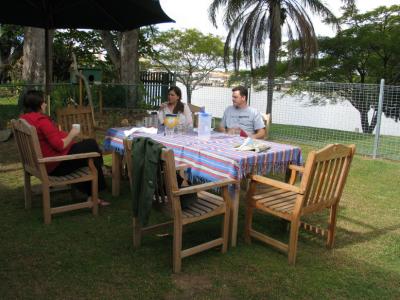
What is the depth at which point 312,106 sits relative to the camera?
33.0 feet

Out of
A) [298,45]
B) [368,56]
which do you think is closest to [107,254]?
[298,45]

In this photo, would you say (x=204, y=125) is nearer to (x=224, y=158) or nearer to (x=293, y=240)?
(x=224, y=158)

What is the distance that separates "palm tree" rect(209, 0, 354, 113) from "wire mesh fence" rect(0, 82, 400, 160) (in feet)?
10.4

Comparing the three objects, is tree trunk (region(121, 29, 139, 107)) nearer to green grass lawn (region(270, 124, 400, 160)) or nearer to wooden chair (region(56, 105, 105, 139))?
green grass lawn (region(270, 124, 400, 160))

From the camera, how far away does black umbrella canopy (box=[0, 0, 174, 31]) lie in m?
5.22

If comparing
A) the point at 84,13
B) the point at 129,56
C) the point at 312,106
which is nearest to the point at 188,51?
the point at 129,56

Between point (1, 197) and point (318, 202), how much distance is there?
11.5 ft

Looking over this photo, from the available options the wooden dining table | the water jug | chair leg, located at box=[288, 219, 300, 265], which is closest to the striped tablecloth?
the wooden dining table

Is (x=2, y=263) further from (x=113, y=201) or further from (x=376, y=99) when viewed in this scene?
(x=376, y=99)

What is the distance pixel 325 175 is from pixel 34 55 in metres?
8.51

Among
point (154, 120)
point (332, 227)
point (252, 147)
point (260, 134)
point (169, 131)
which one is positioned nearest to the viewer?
point (332, 227)

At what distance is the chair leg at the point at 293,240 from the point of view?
125 inches

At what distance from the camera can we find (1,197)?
182 inches

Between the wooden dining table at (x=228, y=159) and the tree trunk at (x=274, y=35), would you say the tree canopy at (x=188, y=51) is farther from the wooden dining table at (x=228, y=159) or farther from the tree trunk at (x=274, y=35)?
the wooden dining table at (x=228, y=159)
